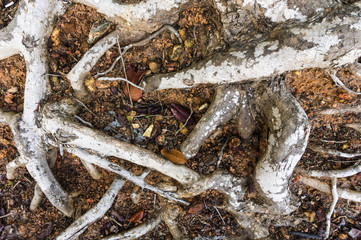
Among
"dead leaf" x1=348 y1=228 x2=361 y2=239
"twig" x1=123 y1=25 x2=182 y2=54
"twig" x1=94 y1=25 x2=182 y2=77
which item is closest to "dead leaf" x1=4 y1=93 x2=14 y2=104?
"twig" x1=94 y1=25 x2=182 y2=77

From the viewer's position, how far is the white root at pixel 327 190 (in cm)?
280

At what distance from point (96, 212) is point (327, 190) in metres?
2.71

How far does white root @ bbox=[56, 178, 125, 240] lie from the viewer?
2.83 metres

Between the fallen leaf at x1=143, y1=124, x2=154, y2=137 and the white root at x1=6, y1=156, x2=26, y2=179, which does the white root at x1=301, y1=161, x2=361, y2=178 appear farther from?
the white root at x1=6, y1=156, x2=26, y2=179

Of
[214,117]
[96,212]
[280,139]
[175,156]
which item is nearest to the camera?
[280,139]

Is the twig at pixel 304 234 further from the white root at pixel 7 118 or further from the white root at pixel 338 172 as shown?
the white root at pixel 7 118

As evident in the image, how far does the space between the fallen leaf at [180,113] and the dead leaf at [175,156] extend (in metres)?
0.36

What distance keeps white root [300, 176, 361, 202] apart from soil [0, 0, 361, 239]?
89 mm

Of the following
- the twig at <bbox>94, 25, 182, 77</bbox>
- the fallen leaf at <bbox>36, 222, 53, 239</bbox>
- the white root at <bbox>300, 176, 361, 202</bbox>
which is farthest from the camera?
the fallen leaf at <bbox>36, 222, 53, 239</bbox>

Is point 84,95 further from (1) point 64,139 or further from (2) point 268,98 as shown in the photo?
(2) point 268,98

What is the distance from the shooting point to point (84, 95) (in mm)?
2713

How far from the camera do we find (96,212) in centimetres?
→ 283

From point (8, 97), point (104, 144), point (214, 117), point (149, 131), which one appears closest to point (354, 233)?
point (214, 117)

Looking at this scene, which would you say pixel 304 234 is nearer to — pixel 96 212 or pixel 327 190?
pixel 327 190
